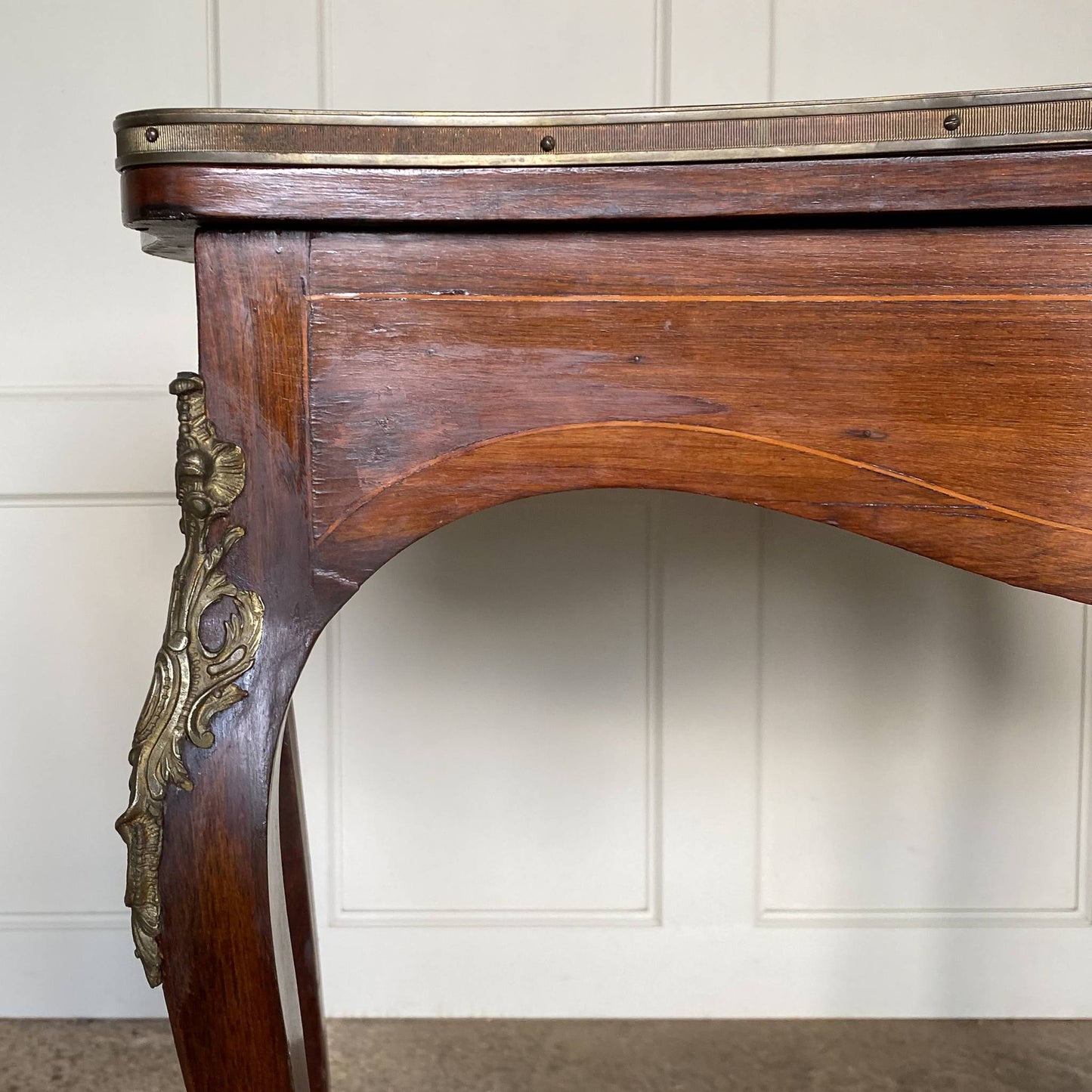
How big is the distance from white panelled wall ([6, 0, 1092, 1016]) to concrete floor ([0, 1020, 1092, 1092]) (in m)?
0.03

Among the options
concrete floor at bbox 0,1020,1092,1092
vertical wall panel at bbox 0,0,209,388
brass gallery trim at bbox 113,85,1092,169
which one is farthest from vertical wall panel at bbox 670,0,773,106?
concrete floor at bbox 0,1020,1092,1092

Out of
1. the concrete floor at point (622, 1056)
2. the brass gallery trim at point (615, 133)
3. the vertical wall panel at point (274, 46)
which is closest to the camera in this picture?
the brass gallery trim at point (615, 133)

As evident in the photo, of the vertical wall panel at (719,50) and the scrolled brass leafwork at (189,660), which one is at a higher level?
the vertical wall panel at (719,50)

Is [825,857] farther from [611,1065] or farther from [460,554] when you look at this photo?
[460,554]

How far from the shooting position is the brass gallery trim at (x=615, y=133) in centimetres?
57

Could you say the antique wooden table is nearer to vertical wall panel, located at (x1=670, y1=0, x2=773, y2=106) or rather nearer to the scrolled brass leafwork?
the scrolled brass leafwork

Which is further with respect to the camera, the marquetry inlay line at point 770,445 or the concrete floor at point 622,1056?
the concrete floor at point 622,1056

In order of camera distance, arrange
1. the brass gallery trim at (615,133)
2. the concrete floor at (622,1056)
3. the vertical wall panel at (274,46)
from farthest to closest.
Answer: the vertical wall panel at (274,46), the concrete floor at (622,1056), the brass gallery trim at (615,133)

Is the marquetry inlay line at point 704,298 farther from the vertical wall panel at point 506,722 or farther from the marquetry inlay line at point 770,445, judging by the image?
the vertical wall panel at point 506,722

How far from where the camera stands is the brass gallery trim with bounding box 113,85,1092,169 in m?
0.57

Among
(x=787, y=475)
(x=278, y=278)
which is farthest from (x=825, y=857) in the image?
(x=278, y=278)

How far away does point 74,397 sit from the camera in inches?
56.8

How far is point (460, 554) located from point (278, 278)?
2.83 feet

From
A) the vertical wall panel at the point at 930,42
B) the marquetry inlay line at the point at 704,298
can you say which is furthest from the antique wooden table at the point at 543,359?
the vertical wall panel at the point at 930,42
